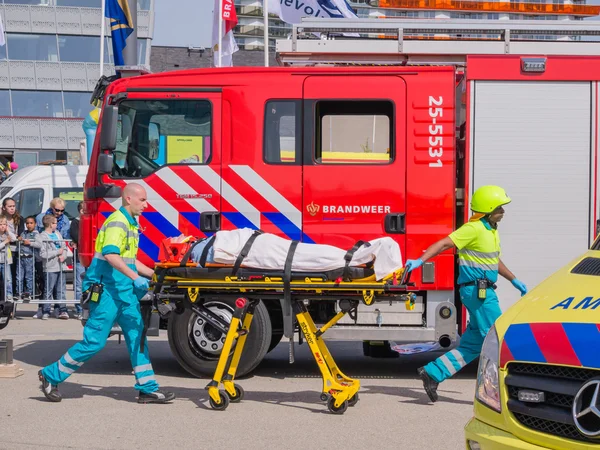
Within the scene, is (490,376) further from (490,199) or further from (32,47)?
(32,47)

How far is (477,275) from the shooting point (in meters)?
8.51

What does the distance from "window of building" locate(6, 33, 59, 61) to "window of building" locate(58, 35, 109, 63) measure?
0.41 metres

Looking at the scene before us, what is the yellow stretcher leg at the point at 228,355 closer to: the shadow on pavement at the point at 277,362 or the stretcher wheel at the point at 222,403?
the stretcher wheel at the point at 222,403

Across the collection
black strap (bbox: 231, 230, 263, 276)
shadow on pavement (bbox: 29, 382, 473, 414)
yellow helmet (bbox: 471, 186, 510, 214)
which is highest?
yellow helmet (bbox: 471, 186, 510, 214)

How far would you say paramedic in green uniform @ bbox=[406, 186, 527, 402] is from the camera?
8.41m

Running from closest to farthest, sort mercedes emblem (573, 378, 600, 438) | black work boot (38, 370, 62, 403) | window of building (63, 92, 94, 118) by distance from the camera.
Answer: mercedes emblem (573, 378, 600, 438)
black work boot (38, 370, 62, 403)
window of building (63, 92, 94, 118)

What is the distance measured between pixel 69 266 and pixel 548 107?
372 inches

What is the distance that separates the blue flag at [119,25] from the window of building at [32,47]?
35.4 meters

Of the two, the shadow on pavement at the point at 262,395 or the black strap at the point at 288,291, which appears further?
the shadow on pavement at the point at 262,395

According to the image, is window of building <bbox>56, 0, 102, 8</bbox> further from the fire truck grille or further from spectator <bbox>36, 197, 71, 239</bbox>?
the fire truck grille

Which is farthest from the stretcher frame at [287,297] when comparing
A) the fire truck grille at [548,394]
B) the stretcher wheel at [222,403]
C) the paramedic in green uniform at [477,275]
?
the fire truck grille at [548,394]

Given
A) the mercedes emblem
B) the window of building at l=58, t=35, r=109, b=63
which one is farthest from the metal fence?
the window of building at l=58, t=35, r=109, b=63

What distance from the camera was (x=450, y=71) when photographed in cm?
974

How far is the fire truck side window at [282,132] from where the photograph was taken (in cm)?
986
